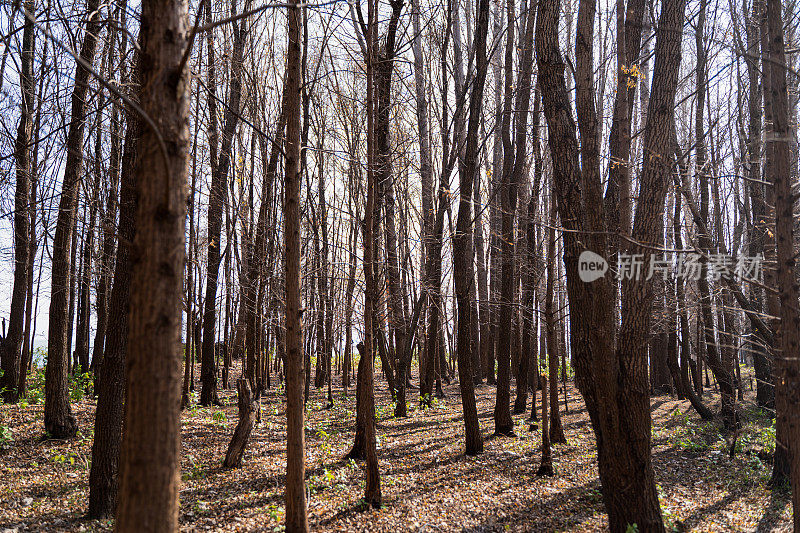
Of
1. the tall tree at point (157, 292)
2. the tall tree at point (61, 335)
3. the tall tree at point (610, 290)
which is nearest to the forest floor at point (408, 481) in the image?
the tall tree at point (61, 335)

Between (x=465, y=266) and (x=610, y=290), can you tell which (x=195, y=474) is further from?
(x=610, y=290)

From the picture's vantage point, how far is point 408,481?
23.6ft

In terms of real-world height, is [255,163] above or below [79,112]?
above

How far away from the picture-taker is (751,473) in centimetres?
849

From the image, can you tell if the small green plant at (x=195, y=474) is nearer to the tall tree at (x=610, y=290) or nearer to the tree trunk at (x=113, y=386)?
the tree trunk at (x=113, y=386)

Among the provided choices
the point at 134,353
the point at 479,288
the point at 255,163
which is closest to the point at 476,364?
the point at 479,288

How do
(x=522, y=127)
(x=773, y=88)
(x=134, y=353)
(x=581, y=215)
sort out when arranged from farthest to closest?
(x=522, y=127)
(x=581, y=215)
(x=773, y=88)
(x=134, y=353)

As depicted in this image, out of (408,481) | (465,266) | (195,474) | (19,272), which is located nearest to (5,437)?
(195,474)

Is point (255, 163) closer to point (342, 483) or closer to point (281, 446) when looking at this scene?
point (281, 446)

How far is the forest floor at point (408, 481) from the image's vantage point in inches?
223

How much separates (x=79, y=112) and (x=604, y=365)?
787 centimetres

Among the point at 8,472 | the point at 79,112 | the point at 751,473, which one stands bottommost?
the point at 751,473

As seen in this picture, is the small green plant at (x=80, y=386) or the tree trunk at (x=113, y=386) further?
the small green plant at (x=80, y=386)

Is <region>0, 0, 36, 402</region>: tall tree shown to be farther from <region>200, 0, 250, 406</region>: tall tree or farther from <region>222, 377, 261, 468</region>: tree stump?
<region>222, 377, 261, 468</region>: tree stump
